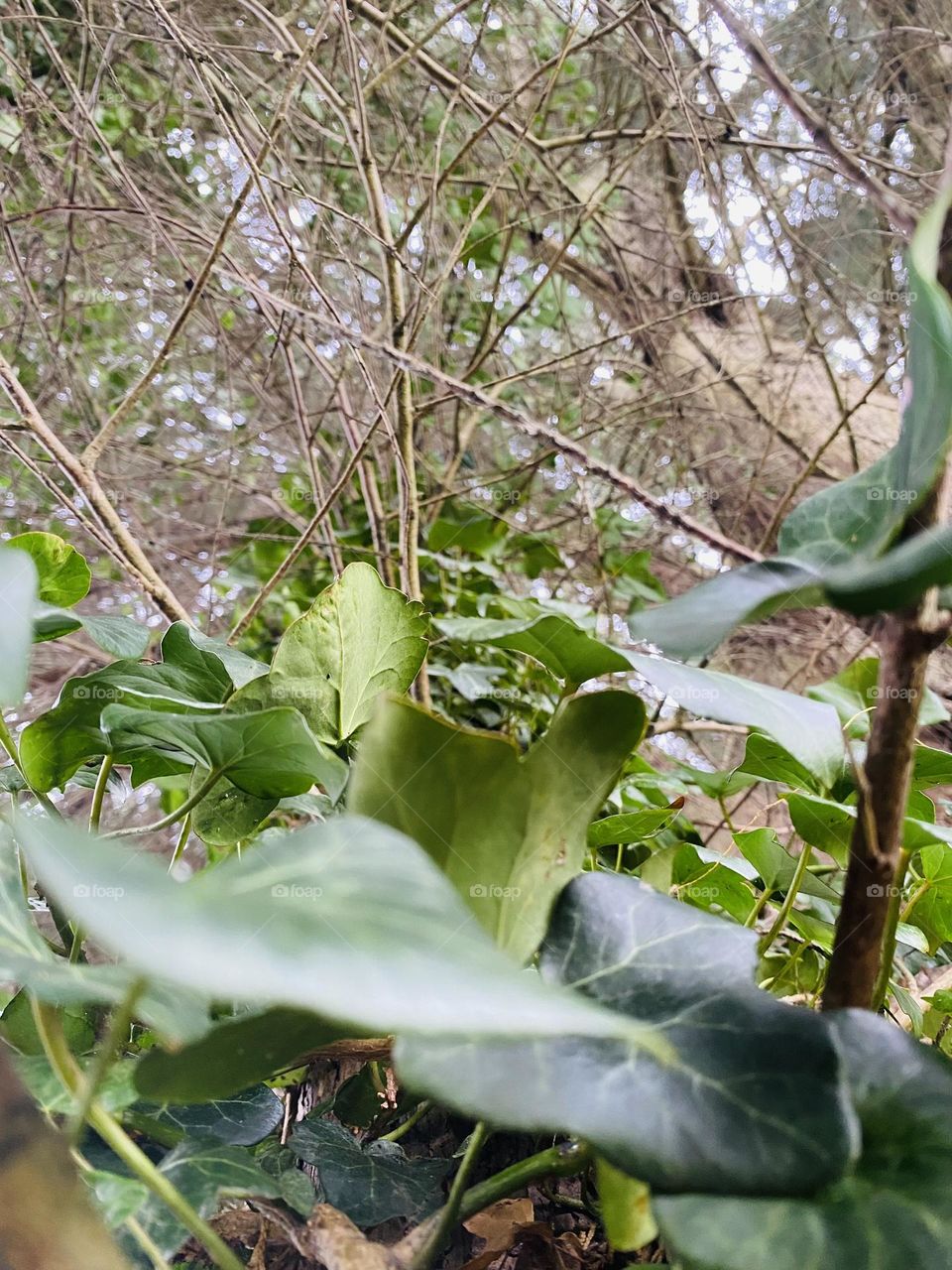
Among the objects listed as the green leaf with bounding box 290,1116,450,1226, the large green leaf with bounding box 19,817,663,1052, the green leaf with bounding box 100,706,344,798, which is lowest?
the green leaf with bounding box 290,1116,450,1226

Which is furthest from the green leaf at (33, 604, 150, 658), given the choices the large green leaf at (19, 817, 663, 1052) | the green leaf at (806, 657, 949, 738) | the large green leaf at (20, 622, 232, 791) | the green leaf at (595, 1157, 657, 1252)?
the green leaf at (806, 657, 949, 738)

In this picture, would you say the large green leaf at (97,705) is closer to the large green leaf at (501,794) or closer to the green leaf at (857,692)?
the large green leaf at (501,794)

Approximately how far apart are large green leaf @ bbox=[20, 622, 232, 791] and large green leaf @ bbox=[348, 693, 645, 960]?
0.38 feet

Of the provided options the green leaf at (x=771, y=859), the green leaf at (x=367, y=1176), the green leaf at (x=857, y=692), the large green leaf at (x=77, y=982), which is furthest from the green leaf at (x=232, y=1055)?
the green leaf at (x=857, y=692)

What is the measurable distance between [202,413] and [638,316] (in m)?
0.76

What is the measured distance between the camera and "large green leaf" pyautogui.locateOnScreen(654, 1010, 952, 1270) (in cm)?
18

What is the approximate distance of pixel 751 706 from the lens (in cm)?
27

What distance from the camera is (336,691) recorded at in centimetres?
36

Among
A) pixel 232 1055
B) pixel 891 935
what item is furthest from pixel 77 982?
pixel 891 935

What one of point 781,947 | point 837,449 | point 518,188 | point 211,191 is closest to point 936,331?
point 781,947

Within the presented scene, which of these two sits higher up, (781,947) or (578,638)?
(578,638)

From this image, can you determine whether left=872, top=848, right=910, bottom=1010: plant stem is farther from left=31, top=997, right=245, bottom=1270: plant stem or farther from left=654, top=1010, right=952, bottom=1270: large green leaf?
left=31, top=997, right=245, bottom=1270: plant stem

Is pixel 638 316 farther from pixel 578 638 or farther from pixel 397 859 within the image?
pixel 397 859

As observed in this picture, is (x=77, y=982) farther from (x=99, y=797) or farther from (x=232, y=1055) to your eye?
(x=99, y=797)
